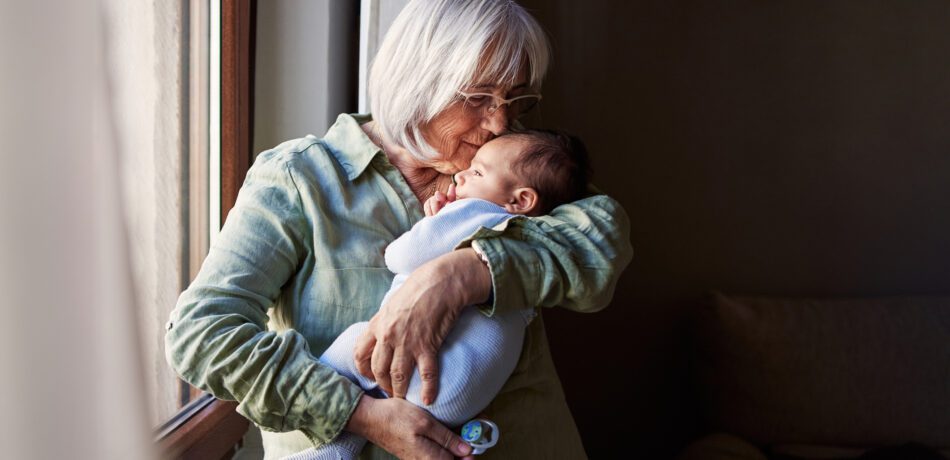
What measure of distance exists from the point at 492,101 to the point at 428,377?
537 millimetres

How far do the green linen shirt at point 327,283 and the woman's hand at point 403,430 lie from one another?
0.03 meters

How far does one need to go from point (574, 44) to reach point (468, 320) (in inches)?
59.3

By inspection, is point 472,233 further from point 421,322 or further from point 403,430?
point 403,430

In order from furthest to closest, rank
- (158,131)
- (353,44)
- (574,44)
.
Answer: (574,44), (353,44), (158,131)

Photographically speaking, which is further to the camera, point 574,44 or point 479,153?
point 574,44

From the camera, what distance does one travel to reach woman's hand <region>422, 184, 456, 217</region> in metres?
1.22

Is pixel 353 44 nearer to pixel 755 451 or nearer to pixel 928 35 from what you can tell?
pixel 755 451

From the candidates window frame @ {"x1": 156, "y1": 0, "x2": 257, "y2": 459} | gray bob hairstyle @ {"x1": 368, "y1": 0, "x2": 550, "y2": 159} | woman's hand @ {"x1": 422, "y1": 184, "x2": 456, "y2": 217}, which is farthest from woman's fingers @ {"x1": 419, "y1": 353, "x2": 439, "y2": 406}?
window frame @ {"x1": 156, "y1": 0, "x2": 257, "y2": 459}

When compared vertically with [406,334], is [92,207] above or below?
above

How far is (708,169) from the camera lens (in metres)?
2.46

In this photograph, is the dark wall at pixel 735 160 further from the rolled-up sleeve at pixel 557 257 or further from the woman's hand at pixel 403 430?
the woman's hand at pixel 403 430

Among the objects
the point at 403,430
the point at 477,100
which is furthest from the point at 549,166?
the point at 403,430

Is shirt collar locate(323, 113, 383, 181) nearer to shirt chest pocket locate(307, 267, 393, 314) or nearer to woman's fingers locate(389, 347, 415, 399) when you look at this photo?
shirt chest pocket locate(307, 267, 393, 314)

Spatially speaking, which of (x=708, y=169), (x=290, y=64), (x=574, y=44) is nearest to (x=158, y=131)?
(x=290, y=64)
